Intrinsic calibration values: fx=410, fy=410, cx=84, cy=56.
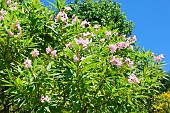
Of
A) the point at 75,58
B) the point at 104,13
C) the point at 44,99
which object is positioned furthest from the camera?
the point at 104,13

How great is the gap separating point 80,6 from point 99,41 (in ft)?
36.6

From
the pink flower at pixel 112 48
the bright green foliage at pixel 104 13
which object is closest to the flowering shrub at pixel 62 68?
the pink flower at pixel 112 48

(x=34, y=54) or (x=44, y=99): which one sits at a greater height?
(x=34, y=54)

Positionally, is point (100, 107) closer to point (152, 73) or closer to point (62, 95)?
point (62, 95)

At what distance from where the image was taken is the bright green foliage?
15.6 m

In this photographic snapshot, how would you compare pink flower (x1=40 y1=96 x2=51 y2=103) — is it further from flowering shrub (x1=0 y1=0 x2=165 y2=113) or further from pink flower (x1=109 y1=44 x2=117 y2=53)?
pink flower (x1=109 y1=44 x2=117 y2=53)

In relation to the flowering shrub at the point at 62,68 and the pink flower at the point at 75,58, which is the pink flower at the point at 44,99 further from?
the pink flower at the point at 75,58

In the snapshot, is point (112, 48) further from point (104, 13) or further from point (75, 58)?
point (104, 13)

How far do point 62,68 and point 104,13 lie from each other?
1168cm

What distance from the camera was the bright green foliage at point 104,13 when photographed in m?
15.6

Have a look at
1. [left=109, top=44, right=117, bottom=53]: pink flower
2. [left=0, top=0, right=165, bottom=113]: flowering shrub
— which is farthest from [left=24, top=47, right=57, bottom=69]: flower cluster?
[left=109, top=44, right=117, bottom=53]: pink flower

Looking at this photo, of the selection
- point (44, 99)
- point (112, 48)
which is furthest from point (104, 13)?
point (44, 99)

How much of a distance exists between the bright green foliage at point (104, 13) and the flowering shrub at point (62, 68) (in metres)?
10.2

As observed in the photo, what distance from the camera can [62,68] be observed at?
169 inches
